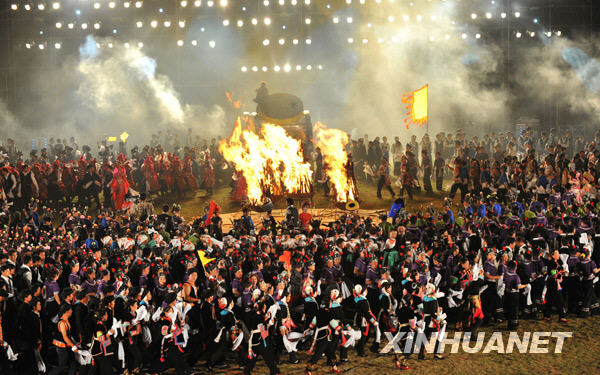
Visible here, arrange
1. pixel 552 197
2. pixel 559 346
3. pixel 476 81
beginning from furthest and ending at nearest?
pixel 476 81 → pixel 552 197 → pixel 559 346

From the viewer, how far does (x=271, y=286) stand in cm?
998

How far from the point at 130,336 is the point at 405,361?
437cm

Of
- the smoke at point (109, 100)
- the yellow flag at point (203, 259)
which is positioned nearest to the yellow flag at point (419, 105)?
the yellow flag at point (203, 259)

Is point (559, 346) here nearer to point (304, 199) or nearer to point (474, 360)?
point (474, 360)

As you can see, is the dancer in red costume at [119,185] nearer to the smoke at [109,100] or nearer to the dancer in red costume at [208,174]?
the dancer in red costume at [208,174]

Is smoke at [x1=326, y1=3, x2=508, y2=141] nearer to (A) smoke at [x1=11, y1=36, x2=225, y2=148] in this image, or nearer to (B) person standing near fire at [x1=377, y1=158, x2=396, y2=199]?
(A) smoke at [x1=11, y1=36, x2=225, y2=148]

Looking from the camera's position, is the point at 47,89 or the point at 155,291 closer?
the point at 155,291

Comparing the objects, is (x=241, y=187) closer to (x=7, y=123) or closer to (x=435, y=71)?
(x=435, y=71)

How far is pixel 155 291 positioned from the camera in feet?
33.6

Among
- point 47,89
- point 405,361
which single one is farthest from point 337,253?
point 47,89

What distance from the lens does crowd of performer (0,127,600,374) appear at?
30.3 ft

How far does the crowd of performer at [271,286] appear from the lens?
9234 mm

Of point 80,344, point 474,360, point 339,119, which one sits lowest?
point 474,360

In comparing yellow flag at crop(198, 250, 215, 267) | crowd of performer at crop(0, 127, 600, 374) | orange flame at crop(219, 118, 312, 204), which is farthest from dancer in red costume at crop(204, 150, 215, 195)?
yellow flag at crop(198, 250, 215, 267)
